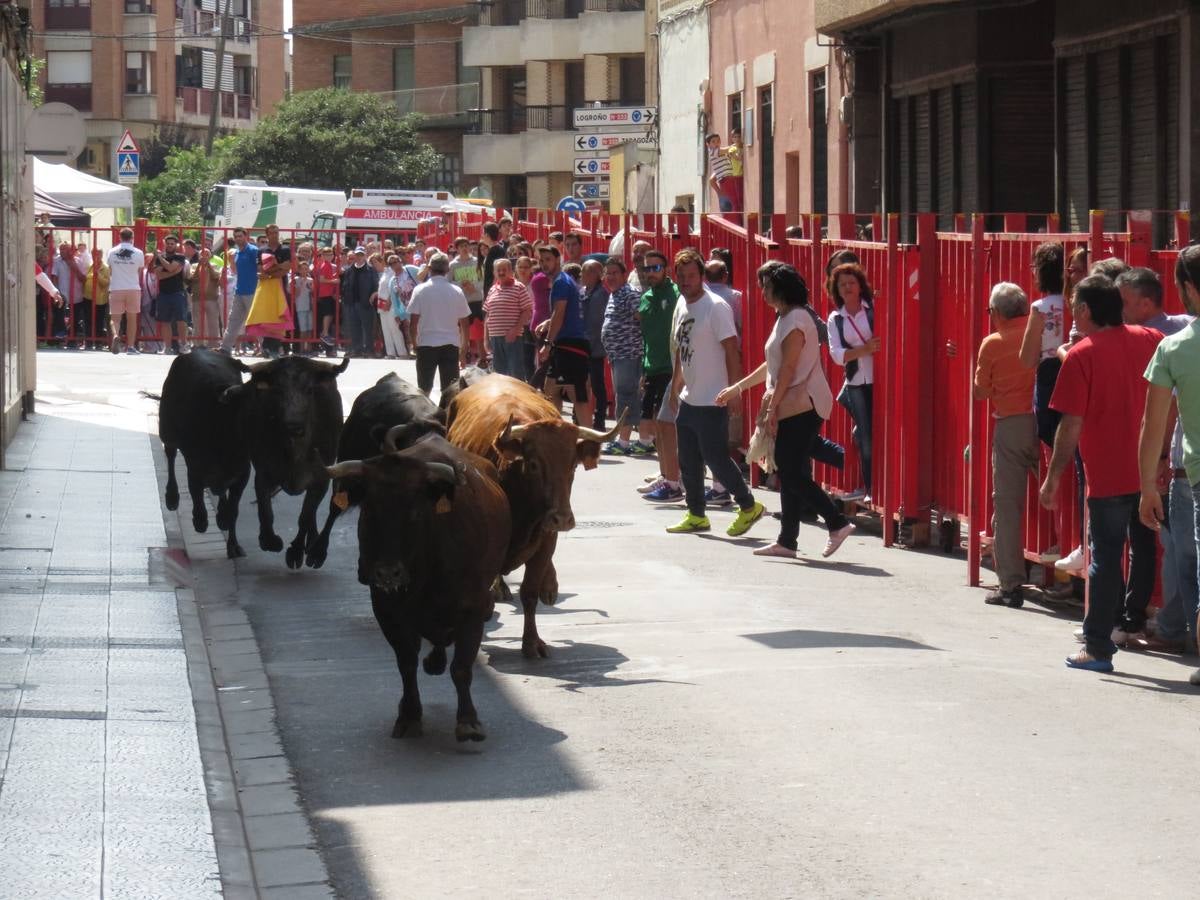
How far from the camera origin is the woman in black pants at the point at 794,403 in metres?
13.6

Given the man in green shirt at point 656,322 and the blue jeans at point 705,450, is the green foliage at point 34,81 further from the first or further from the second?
the blue jeans at point 705,450

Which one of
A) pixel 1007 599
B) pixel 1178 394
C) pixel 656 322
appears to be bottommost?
pixel 1007 599

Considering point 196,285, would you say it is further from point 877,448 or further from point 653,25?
point 877,448

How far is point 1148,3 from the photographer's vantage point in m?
18.7

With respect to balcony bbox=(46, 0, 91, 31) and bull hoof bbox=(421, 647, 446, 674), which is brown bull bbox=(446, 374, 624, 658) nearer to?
bull hoof bbox=(421, 647, 446, 674)

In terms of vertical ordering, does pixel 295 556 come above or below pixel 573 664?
above

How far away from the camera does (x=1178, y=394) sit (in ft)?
29.5

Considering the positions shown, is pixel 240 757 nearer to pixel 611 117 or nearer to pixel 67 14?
pixel 611 117

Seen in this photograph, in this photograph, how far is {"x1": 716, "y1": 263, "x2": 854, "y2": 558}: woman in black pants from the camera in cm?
1359

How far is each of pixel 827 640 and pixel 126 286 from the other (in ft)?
80.1

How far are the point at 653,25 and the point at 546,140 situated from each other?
27915mm

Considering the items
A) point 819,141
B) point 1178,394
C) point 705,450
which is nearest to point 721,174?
point 819,141

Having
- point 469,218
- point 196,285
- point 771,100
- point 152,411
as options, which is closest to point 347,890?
point 152,411

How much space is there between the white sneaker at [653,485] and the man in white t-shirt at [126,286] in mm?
17702
